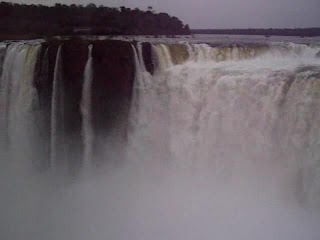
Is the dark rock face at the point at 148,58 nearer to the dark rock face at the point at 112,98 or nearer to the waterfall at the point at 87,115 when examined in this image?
the dark rock face at the point at 112,98

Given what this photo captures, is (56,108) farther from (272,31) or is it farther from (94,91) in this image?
(272,31)

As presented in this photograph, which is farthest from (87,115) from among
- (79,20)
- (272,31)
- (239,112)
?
(272,31)

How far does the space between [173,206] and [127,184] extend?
285 mm

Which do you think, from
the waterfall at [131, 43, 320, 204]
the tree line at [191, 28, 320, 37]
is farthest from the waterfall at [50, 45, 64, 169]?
the tree line at [191, 28, 320, 37]

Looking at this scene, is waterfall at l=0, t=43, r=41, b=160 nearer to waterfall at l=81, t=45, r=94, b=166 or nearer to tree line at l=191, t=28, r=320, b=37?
Result: waterfall at l=81, t=45, r=94, b=166

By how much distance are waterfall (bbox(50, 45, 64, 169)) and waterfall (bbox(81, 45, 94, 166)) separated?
0.13 meters

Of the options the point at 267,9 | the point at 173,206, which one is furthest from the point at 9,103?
the point at 267,9

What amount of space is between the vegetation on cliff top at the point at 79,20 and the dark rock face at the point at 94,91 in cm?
19

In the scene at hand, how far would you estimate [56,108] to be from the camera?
242 cm

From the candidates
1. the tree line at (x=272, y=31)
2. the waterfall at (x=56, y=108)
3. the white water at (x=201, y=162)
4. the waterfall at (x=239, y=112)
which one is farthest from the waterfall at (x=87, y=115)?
the tree line at (x=272, y=31)

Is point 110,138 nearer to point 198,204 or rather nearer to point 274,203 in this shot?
point 198,204

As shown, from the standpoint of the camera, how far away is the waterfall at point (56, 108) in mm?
2406

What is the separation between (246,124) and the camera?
7.29ft

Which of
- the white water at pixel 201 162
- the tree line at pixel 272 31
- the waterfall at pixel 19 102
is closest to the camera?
the tree line at pixel 272 31
